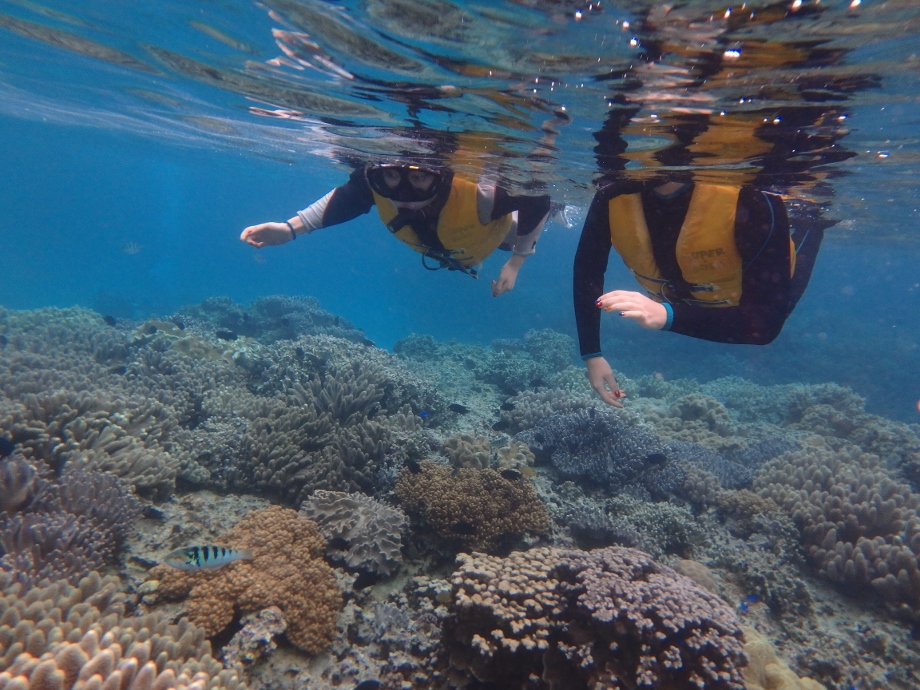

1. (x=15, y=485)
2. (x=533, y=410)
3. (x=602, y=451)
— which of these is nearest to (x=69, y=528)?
(x=15, y=485)

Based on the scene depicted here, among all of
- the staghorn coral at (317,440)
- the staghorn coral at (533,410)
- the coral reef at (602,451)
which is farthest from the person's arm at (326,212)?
the staghorn coral at (533,410)

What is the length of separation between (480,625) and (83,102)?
25123mm

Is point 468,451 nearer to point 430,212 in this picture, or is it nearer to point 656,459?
point 656,459

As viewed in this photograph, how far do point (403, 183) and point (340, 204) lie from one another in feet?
3.37

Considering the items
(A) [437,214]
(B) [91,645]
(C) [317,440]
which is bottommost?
(C) [317,440]

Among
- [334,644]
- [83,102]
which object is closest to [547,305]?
[83,102]

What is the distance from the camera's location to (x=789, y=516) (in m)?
6.66

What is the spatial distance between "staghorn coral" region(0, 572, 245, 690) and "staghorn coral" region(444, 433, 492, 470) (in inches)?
162

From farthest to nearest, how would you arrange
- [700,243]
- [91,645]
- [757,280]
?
[700,243]
[757,280]
[91,645]

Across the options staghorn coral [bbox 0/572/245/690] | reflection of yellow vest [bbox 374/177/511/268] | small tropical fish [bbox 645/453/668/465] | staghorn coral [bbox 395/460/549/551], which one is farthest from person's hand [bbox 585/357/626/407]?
small tropical fish [bbox 645/453/668/465]

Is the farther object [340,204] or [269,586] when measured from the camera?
[340,204]

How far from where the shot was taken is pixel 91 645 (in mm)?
2787

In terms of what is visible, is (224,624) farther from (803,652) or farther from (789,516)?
(789,516)

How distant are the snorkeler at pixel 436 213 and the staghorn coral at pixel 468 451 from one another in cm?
268
